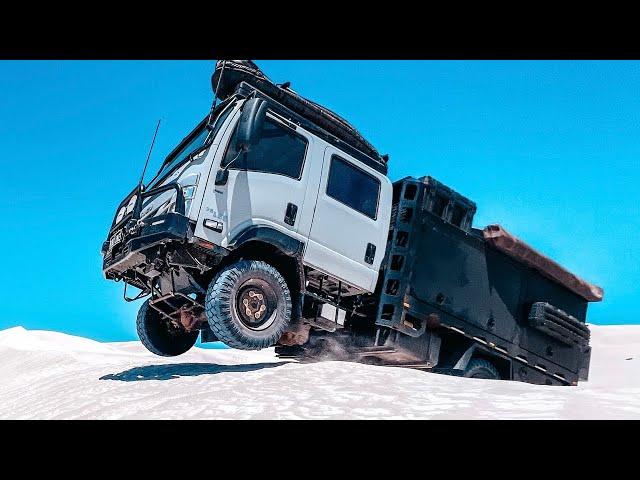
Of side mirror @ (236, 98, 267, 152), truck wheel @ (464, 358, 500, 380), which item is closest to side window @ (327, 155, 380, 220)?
side mirror @ (236, 98, 267, 152)

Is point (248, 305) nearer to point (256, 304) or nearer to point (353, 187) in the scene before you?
point (256, 304)

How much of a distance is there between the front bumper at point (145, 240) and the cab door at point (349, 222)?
141 cm

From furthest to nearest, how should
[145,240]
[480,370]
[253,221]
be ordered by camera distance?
[480,370], [253,221], [145,240]

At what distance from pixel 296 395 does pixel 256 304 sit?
Result: 5.29ft

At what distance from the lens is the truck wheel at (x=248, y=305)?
614cm

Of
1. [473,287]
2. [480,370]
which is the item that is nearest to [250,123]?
[473,287]

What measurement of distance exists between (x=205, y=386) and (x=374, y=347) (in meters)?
2.41

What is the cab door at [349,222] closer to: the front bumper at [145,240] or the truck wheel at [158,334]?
the front bumper at [145,240]

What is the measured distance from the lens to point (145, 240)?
6.28 meters

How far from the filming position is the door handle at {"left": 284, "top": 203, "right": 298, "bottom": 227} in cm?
671

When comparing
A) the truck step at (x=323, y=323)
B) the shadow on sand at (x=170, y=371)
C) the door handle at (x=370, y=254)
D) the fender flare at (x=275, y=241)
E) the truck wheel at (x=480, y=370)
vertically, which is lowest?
the shadow on sand at (x=170, y=371)

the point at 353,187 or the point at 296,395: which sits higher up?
the point at 353,187

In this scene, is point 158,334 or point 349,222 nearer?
point 349,222

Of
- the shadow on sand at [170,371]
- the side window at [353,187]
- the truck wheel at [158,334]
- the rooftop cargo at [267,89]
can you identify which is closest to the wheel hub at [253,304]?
the shadow on sand at [170,371]
